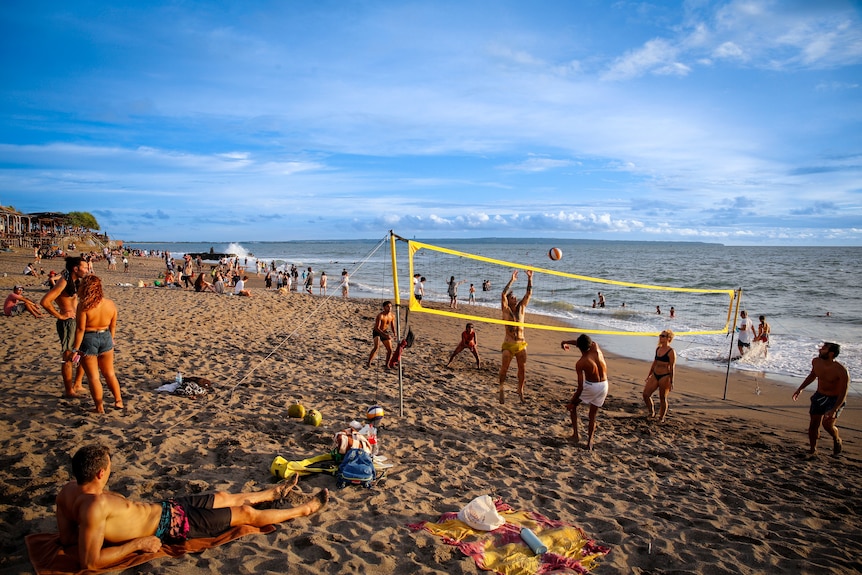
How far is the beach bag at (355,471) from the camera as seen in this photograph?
4.22m

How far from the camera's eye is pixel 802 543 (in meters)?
3.82

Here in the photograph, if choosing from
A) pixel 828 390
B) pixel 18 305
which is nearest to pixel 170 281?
pixel 18 305

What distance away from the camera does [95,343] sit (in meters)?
5.03

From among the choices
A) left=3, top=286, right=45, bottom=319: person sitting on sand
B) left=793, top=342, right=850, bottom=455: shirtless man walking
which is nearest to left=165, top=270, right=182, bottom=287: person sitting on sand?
left=3, top=286, right=45, bottom=319: person sitting on sand

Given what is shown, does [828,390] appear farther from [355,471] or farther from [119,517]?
[119,517]

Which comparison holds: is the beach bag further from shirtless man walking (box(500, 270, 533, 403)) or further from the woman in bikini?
the woman in bikini

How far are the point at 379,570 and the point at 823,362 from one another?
19.2ft

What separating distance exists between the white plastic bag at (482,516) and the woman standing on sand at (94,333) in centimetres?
402

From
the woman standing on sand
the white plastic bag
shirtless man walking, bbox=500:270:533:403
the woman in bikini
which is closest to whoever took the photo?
the white plastic bag

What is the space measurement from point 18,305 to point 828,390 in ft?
46.4

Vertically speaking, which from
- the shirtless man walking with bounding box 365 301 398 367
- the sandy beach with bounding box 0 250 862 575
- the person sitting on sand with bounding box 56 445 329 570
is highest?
the shirtless man walking with bounding box 365 301 398 367

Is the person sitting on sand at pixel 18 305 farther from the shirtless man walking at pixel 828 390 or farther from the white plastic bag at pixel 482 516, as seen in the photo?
the shirtless man walking at pixel 828 390

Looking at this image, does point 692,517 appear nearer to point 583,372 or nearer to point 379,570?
point 583,372

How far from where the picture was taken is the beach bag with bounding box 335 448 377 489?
4.22 metres
